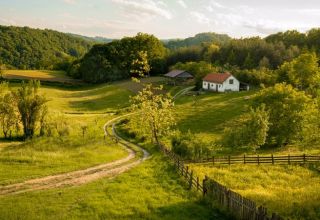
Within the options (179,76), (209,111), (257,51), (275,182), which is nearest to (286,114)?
(209,111)

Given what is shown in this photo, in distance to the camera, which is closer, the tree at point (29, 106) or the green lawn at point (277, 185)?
the green lawn at point (277, 185)

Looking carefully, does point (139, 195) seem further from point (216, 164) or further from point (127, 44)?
point (127, 44)

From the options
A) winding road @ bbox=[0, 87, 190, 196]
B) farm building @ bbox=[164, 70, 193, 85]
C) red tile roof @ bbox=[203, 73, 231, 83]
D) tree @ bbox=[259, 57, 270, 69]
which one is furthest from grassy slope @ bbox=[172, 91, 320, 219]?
tree @ bbox=[259, 57, 270, 69]

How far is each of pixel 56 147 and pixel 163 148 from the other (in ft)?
38.9

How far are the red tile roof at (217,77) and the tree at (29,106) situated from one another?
5031 centimetres

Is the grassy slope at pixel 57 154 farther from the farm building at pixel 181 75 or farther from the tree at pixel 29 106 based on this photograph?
the farm building at pixel 181 75

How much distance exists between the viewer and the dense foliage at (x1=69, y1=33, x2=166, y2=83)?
128 meters

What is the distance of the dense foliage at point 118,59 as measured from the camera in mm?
127812

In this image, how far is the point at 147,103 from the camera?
46.1 meters

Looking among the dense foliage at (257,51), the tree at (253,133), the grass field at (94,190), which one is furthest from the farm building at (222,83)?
the grass field at (94,190)

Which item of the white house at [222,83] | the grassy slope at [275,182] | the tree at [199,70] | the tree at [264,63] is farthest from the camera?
the tree at [264,63]

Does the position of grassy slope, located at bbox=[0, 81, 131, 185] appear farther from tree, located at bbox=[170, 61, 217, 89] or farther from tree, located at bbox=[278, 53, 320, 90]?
tree, located at bbox=[278, 53, 320, 90]

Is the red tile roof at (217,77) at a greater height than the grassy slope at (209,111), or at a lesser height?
greater

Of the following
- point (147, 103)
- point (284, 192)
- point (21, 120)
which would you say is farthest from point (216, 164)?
point (21, 120)
